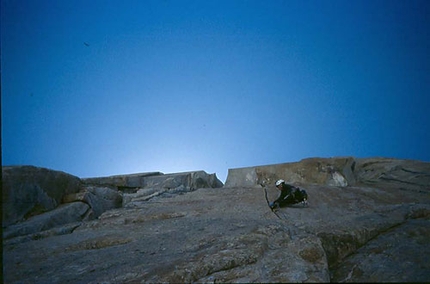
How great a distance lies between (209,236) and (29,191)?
6.13 metres

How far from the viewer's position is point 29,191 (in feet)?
22.8

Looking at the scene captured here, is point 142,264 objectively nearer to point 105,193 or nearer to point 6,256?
point 6,256

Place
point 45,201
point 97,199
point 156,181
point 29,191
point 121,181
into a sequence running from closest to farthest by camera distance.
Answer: point 29,191 < point 45,201 < point 97,199 < point 121,181 < point 156,181

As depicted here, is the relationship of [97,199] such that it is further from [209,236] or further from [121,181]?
[209,236]

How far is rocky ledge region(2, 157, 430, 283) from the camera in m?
2.82

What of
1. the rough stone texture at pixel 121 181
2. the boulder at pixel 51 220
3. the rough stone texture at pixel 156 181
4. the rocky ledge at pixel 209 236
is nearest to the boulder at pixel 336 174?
the rocky ledge at pixel 209 236

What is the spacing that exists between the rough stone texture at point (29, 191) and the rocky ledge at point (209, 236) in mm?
29

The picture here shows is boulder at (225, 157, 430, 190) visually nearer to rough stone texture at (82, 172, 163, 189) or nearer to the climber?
the climber

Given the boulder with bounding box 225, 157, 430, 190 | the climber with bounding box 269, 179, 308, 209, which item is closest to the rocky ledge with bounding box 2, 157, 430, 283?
the climber with bounding box 269, 179, 308, 209

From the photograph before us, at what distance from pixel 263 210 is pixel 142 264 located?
4.61m

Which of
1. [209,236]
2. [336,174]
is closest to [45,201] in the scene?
[209,236]

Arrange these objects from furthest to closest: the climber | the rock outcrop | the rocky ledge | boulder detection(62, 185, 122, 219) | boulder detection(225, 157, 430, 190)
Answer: boulder detection(225, 157, 430, 190)
boulder detection(62, 185, 122, 219)
the climber
the rock outcrop
the rocky ledge

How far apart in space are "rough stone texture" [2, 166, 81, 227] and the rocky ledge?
3cm

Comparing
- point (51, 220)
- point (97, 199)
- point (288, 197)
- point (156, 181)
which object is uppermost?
point (156, 181)
